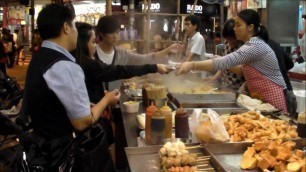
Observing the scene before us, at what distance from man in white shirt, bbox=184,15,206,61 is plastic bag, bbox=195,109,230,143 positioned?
3.99m

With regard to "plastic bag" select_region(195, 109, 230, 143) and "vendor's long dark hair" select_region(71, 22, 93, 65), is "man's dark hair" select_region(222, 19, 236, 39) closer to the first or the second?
"vendor's long dark hair" select_region(71, 22, 93, 65)

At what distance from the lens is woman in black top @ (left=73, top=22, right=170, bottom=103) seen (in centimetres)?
362

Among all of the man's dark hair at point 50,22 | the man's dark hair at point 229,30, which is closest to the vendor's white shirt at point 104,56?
the man's dark hair at point 229,30

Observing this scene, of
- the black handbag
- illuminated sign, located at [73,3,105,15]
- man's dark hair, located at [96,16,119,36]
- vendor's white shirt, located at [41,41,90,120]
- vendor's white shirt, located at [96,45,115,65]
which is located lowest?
the black handbag

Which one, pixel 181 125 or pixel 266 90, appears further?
pixel 266 90

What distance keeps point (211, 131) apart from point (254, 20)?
174 cm

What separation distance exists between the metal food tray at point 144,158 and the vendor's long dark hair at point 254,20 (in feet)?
5.85

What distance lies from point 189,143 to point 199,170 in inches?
14.8

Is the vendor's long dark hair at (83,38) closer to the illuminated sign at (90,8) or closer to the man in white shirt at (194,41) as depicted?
the man in white shirt at (194,41)

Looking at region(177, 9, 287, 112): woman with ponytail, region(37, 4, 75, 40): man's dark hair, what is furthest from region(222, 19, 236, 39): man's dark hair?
region(37, 4, 75, 40): man's dark hair

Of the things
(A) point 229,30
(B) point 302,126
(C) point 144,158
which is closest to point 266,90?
(B) point 302,126

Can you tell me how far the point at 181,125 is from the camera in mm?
2457

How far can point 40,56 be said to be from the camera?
7.70 feet

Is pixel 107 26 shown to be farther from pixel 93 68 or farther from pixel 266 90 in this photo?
pixel 266 90
